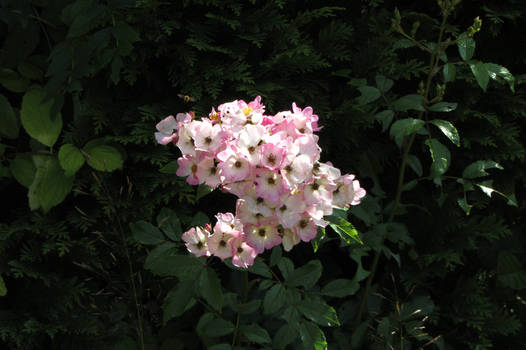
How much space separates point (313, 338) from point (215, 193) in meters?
0.77

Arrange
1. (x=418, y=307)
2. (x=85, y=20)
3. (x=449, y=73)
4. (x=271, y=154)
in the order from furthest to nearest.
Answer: (x=418, y=307) → (x=449, y=73) → (x=85, y=20) → (x=271, y=154)

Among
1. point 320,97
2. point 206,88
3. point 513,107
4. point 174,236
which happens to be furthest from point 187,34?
point 513,107

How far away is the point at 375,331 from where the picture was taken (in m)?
1.84

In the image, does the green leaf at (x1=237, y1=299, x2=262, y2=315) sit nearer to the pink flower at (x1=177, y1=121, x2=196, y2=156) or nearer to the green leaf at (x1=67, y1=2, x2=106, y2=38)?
the pink flower at (x1=177, y1=121, x2=196, y2=156)

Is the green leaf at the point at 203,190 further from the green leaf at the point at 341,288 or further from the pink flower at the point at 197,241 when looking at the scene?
the green leaf at the point at 341,288

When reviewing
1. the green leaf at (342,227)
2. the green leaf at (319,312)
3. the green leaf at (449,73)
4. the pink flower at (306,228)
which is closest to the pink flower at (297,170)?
the pink flower at (306,228)

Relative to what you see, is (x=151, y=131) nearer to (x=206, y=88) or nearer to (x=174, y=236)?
(x=206, y=88)

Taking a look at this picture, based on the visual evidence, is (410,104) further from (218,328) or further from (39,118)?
(39,118)

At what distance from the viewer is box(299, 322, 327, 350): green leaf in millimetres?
1353

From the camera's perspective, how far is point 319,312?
1.39 m

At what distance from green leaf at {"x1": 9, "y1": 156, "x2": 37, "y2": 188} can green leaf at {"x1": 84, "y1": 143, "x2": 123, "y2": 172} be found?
19cm

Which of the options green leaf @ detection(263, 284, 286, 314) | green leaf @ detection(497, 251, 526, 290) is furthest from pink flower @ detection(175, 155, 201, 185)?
green leaf @ detection(497, 251, 526, 290)

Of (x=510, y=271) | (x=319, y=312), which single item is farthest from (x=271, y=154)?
(x=510, y=271)

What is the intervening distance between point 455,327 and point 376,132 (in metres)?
0.90
